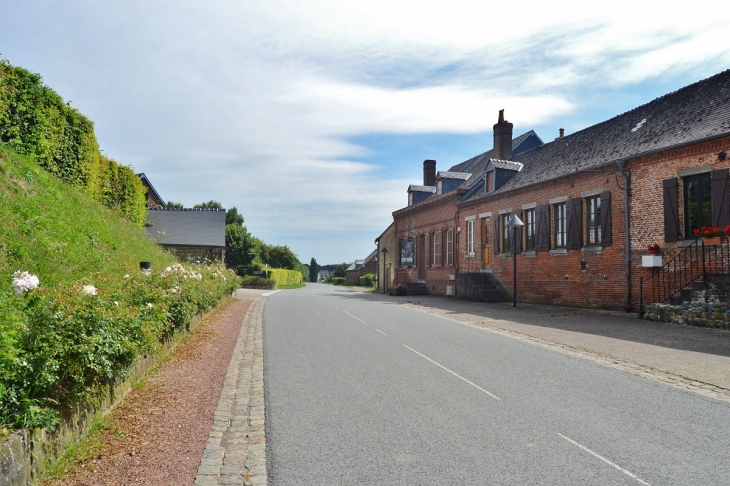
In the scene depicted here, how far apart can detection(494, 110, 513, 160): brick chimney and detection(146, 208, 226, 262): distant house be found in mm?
21218

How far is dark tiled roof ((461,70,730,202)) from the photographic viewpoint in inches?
693

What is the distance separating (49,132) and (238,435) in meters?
14.5

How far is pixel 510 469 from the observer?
4.53 metres

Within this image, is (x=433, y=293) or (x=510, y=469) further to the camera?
(x=433, y=293)

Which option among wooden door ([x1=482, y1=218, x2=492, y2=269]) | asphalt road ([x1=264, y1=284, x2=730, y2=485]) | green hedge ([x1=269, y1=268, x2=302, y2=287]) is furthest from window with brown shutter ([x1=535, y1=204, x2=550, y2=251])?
green hedge ([x1=269, y1=268, x2=302, y2=287])

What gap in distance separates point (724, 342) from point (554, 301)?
1142 centimetres

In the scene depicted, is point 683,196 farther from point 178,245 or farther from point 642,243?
point 178,245

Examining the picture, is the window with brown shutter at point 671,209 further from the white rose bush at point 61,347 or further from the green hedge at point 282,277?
the green hedge at point 282,277

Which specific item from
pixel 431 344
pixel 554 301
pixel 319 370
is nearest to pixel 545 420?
pixel 319 370

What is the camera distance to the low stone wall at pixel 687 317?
13.4m

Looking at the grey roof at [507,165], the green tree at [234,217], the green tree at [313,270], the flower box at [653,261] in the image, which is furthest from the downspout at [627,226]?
the green tree at [313,270]

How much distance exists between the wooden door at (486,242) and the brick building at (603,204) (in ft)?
0.18

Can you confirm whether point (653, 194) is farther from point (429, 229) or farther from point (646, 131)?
point (429, 229)

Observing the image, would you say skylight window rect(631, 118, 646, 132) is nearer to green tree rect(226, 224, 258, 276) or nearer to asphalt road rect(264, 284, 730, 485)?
asphalt road rect(264, 284, 730, 485)
